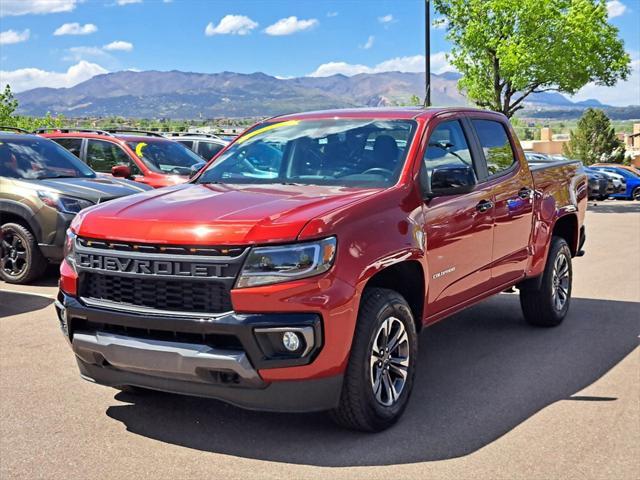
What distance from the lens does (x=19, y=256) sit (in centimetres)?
918

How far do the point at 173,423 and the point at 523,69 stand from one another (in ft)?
90.5

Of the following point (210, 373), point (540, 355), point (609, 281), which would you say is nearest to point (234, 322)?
point (210, 373)

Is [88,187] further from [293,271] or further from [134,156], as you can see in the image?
[293,271]

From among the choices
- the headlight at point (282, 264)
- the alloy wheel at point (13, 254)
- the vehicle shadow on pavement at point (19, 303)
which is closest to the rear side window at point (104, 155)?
the alloy wheel at point (13, 254)

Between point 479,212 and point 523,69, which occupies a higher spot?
point 523,69

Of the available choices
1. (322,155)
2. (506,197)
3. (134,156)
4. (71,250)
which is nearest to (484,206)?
(506,197)

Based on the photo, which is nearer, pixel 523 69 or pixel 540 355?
pixel 540 355

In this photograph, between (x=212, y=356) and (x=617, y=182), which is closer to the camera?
(x=212, y=356)

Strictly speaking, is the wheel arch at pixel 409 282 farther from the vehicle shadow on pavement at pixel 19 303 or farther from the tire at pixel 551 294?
the vehicle shadow on pavement at pixel 19 303

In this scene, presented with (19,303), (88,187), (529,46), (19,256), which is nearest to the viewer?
(19,303)

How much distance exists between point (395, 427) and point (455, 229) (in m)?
1.42

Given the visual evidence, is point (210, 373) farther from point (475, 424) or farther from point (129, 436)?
point (475, 424)

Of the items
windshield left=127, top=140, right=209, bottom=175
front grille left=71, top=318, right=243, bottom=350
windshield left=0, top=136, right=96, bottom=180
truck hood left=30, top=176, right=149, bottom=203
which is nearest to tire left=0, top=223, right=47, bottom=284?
truck hood left=30, top=176, right=149, bottom=203

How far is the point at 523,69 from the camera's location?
29.8m
